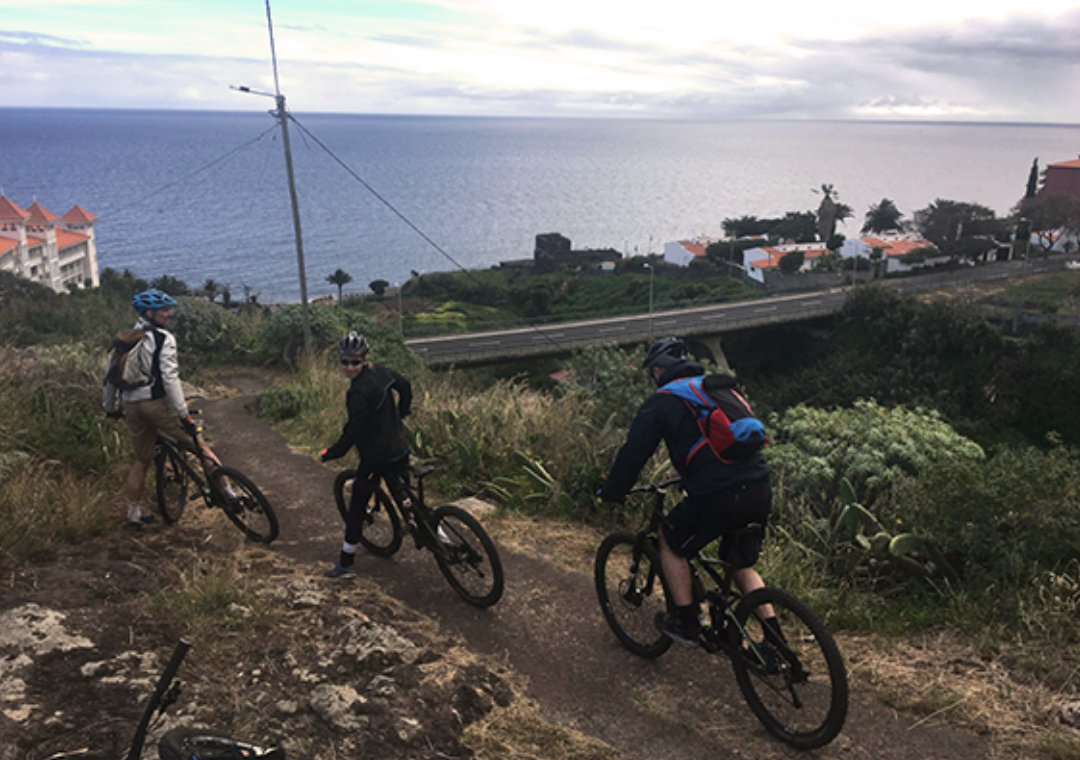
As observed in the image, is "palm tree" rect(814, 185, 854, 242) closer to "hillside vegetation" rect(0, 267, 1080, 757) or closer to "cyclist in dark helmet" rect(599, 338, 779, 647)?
"hillside vegetation" rect(0, 267, 1080, 757)

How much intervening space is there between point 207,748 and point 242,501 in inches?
168

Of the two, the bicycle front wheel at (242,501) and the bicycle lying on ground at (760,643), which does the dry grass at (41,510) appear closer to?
the bicycle front wheel at (242,501)

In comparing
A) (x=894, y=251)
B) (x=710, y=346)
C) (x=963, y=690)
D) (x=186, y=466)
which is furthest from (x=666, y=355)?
(x=894, y=251)

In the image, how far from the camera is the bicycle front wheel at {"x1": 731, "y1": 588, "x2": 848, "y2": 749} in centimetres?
348

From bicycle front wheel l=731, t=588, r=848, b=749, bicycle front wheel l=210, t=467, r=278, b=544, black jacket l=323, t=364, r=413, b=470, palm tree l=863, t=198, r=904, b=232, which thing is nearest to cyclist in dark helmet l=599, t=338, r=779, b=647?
bicycle front wheel l=731, t=588, r=848, b=749

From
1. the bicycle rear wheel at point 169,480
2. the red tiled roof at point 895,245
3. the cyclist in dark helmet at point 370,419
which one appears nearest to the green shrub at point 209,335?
the bicycle rear wheel at point 169,480

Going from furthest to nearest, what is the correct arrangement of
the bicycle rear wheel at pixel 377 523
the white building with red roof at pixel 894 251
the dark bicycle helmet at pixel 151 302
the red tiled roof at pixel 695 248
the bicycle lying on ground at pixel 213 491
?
the red tiled roof at pixel 695 248
the white building with red roof at pixel 894 251
the bicycle lying on ground at pixel 213 491
the dark bicycle helmet at pixel 151 302
the bicycle rear wheel at pixel 377 523

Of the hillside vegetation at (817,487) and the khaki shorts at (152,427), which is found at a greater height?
the khaki shorts at (152,427)

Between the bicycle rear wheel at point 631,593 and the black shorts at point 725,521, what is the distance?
0.94 ft

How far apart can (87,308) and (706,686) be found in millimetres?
21212

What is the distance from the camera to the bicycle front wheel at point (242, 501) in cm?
604

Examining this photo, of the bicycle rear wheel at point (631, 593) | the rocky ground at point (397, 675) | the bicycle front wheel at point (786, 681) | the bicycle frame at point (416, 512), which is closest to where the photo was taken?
the bicycle front wheel at point (786, 681)

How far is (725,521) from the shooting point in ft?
→ 12.3

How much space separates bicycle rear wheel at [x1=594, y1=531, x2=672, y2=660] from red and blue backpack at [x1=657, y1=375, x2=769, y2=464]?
2.74ft
